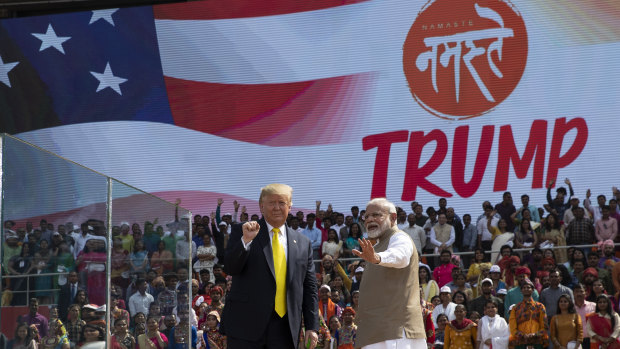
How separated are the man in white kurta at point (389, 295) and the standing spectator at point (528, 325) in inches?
256

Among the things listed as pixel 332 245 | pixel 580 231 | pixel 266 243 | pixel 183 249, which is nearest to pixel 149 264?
pixel 183 249

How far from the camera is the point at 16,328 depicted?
13.3 ft

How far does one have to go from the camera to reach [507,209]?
1571cm

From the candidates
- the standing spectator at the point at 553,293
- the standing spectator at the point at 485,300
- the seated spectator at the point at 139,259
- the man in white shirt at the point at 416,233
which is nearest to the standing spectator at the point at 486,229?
the man in white shirt at the point at 416,233

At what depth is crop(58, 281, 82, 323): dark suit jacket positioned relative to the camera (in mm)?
4429

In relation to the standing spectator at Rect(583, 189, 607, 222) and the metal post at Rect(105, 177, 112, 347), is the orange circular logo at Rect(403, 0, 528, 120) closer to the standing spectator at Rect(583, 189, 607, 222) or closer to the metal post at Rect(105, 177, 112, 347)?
the standing spectator at Rect(583, 189, 607, 222)

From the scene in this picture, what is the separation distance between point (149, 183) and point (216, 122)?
1913 mm

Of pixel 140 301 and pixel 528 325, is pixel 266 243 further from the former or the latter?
pixel 528 325

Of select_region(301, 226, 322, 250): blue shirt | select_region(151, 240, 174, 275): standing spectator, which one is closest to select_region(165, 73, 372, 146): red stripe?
select_region(301, 226, 322, 250): blue shirt

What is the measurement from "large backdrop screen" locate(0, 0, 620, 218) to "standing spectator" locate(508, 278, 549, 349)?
585 centimetres

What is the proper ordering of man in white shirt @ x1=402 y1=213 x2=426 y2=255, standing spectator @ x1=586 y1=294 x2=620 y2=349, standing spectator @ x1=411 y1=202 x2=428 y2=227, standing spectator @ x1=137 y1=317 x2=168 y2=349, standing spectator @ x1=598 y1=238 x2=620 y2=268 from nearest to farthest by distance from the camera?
standing spectator @ x1=137 y1=317 x2=168 y2=349
standing spectator @ x1=586 y1=294 x2=620 y2=349
standing spectator @ x1=598 y1=238 x2=620 y2=268
man in white shirt @ x1=402 y1=213 x2=426 y2=255
standing spectator @ x1=411 y1=202 x2=428 y2=227

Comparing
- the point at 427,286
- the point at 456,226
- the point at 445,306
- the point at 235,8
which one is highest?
the point at 235,8

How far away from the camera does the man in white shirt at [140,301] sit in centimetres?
569

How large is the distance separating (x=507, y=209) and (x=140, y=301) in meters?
10.8
